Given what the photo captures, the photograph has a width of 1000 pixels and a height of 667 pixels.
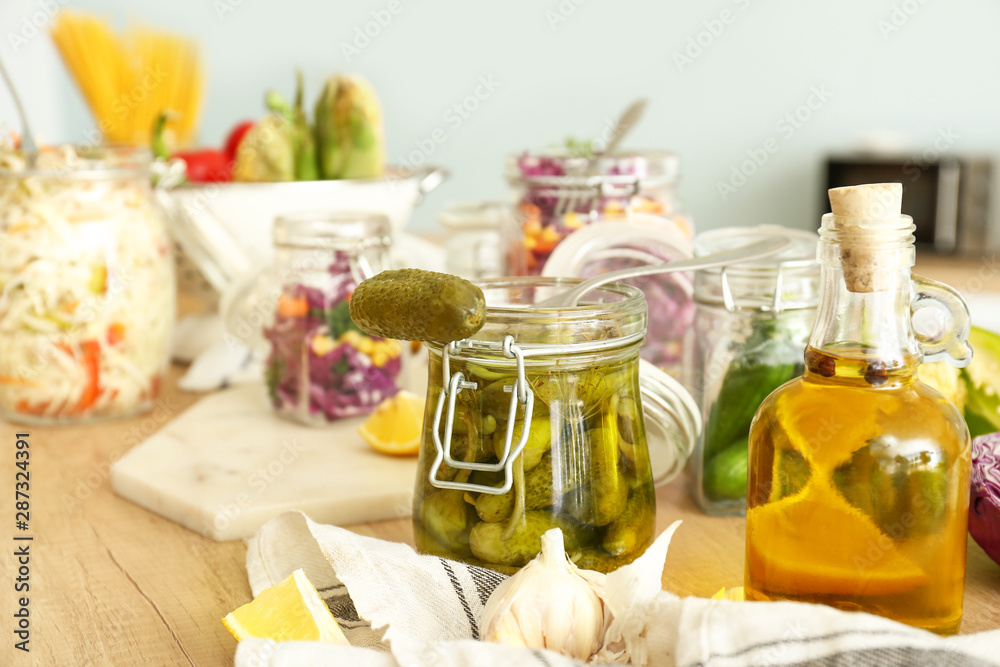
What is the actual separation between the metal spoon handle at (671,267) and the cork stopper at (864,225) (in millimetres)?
159

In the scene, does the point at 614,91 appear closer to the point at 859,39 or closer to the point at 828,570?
the point at 859,39

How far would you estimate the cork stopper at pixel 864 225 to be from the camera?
1.65 feet

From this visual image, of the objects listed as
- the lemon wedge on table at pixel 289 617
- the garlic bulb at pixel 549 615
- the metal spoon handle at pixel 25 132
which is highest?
the metal spoon handle at pixel 25 132

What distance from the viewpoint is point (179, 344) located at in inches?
52.3

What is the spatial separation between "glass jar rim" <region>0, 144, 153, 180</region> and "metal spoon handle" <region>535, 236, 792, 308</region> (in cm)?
57

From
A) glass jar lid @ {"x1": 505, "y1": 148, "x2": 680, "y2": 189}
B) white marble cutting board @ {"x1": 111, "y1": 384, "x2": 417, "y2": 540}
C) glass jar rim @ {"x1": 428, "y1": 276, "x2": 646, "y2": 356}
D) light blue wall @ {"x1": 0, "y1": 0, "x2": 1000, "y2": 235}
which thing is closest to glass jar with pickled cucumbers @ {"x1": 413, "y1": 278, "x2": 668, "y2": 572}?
glass jar rim @ {"x1": 428, "y1": 276, "x2": 646, "y2": 356}

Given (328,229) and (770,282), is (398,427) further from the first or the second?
(770,282)

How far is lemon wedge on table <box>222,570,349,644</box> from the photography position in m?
0.55

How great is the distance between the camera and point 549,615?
1.69 feet

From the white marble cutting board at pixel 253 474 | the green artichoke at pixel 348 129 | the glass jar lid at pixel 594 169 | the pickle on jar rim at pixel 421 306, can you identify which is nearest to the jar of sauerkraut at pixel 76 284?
the white marble cutting board at pixel 253 474

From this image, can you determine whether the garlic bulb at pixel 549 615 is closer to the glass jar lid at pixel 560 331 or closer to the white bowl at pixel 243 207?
the glass jar lid at pixel 560 331

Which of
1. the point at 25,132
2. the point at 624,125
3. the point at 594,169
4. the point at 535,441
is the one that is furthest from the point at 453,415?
the point at 25,132

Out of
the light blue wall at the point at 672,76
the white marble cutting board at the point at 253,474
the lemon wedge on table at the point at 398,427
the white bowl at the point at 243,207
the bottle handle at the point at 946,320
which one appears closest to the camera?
the bottle handle at the point at 946,320

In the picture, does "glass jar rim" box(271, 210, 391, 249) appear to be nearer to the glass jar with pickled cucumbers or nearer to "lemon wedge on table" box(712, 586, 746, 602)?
the glass jar with pickled cucumbers
